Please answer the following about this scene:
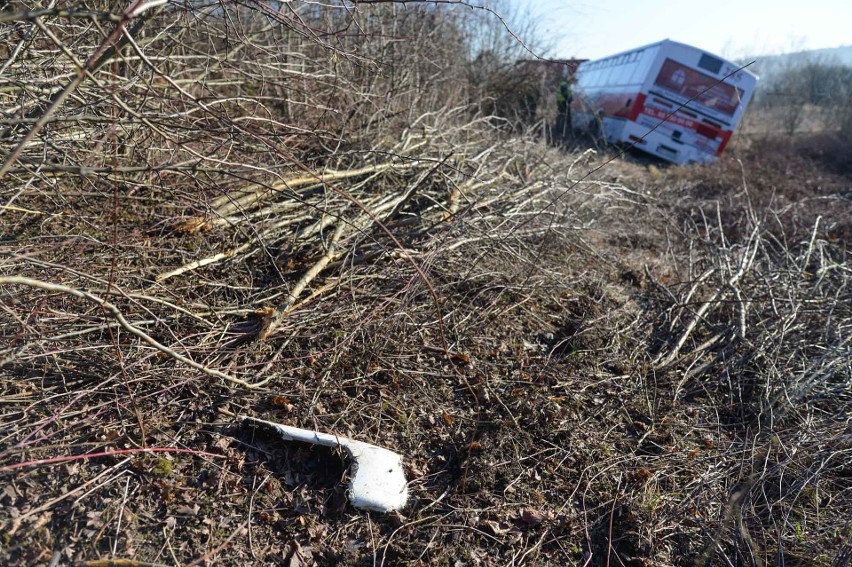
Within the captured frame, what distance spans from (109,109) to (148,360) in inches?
72.5

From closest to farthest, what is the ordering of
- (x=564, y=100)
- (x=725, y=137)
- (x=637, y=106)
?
(x=637, y=106) → (x=725, y=137) → (x=564, y=100)

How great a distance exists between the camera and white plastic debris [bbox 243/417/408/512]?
9.00 feet

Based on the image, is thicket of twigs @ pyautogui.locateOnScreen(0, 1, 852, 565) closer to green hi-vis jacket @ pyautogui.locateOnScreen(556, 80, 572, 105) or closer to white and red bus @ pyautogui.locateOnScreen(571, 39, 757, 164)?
white and red bus @ pyautogui.locateOnScreen(571, 39, 757, 164)

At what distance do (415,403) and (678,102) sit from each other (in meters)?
11.1

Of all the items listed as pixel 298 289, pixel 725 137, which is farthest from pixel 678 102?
pixel 298 289

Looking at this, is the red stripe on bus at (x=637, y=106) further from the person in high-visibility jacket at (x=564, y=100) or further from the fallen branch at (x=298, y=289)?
the fallen branch at (x=298, y=289)

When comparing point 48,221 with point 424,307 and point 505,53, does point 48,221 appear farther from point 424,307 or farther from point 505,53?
point 505,53

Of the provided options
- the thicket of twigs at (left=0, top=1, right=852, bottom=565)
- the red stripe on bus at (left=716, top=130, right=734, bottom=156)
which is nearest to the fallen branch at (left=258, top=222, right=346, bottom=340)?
the thicket of twigs at (left=0, top=1, right=852, bottom=565)

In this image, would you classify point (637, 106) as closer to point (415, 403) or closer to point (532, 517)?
point (415, 403)

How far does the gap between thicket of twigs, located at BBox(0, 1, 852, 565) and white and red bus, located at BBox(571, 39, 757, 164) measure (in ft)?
26.3

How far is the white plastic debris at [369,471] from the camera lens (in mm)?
2742

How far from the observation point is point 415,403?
340 cm

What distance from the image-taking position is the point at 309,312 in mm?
3709

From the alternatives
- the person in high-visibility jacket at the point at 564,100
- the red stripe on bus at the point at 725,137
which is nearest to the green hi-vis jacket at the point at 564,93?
the person in high-visibility jacket at the point at 564,100
